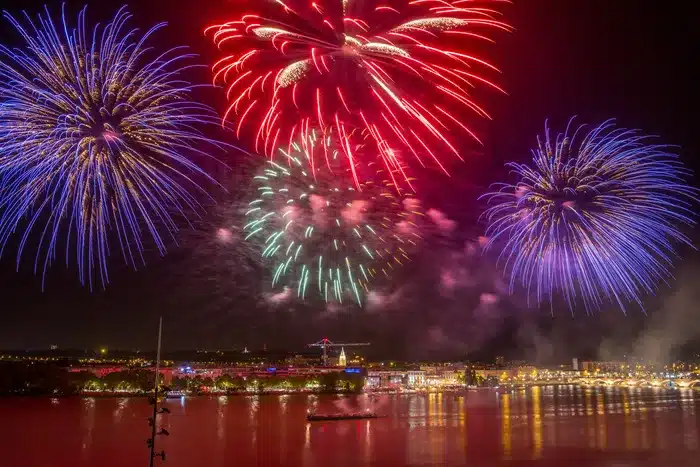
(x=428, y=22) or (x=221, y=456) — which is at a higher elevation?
(x=428, y=22)

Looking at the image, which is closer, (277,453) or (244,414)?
(277,453)

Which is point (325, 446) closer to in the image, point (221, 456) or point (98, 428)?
point (221, 456)

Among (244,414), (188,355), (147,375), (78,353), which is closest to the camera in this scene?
(244,414)

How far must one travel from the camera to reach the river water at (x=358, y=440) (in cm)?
2059

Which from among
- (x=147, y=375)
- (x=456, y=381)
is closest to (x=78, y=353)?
(x=147, y=375)

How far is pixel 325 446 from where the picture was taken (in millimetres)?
24156

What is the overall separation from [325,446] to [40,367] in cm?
5061

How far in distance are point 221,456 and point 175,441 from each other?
174 inches

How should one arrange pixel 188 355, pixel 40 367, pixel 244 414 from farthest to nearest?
pixel 188 355 < pixel 40 367 < pixel 244 414

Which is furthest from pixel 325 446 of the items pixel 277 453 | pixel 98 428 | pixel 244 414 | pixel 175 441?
pixel 244 414

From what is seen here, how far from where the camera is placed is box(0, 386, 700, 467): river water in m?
20.6

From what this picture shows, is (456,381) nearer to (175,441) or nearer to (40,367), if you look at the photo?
(40,367)

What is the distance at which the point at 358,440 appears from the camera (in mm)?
26547

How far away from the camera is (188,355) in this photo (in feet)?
445
